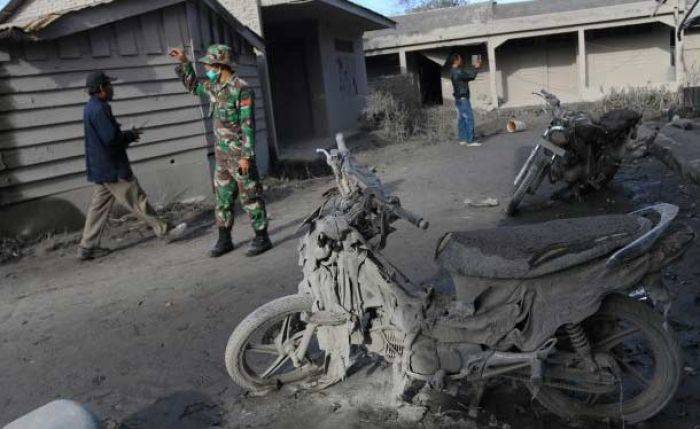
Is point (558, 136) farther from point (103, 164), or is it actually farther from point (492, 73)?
point (492, 73)

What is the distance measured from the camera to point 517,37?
19.5 m

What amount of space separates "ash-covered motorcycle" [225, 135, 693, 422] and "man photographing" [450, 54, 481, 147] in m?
9.44

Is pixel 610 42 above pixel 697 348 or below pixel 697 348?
above

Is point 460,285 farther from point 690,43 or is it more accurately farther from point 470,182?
point 690,43

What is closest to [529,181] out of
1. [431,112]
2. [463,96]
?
[463,96]

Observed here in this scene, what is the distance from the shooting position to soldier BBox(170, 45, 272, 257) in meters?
5.56

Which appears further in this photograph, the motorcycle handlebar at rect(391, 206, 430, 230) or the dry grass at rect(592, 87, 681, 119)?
the dry grass at rect(592, 87, 681, 119)

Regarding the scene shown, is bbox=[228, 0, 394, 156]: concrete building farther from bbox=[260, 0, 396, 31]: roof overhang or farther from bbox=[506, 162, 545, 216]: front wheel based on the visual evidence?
bbox=[506, 162, 545, 216]: front wheel

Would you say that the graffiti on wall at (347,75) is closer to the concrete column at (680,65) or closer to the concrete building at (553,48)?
the concrete building at (553,48)

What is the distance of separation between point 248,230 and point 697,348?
5.05 metres

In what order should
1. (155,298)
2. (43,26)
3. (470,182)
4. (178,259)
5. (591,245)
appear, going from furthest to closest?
(470,182), (43,26), (178,259), (155,298), (591,245)

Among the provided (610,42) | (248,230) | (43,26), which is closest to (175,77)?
(43,26)

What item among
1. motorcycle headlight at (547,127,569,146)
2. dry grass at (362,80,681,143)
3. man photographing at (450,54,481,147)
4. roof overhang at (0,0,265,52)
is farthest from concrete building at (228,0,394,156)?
motorcycle headlight at (547,127,569,146)

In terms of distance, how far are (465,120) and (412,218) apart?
34.7 ft
